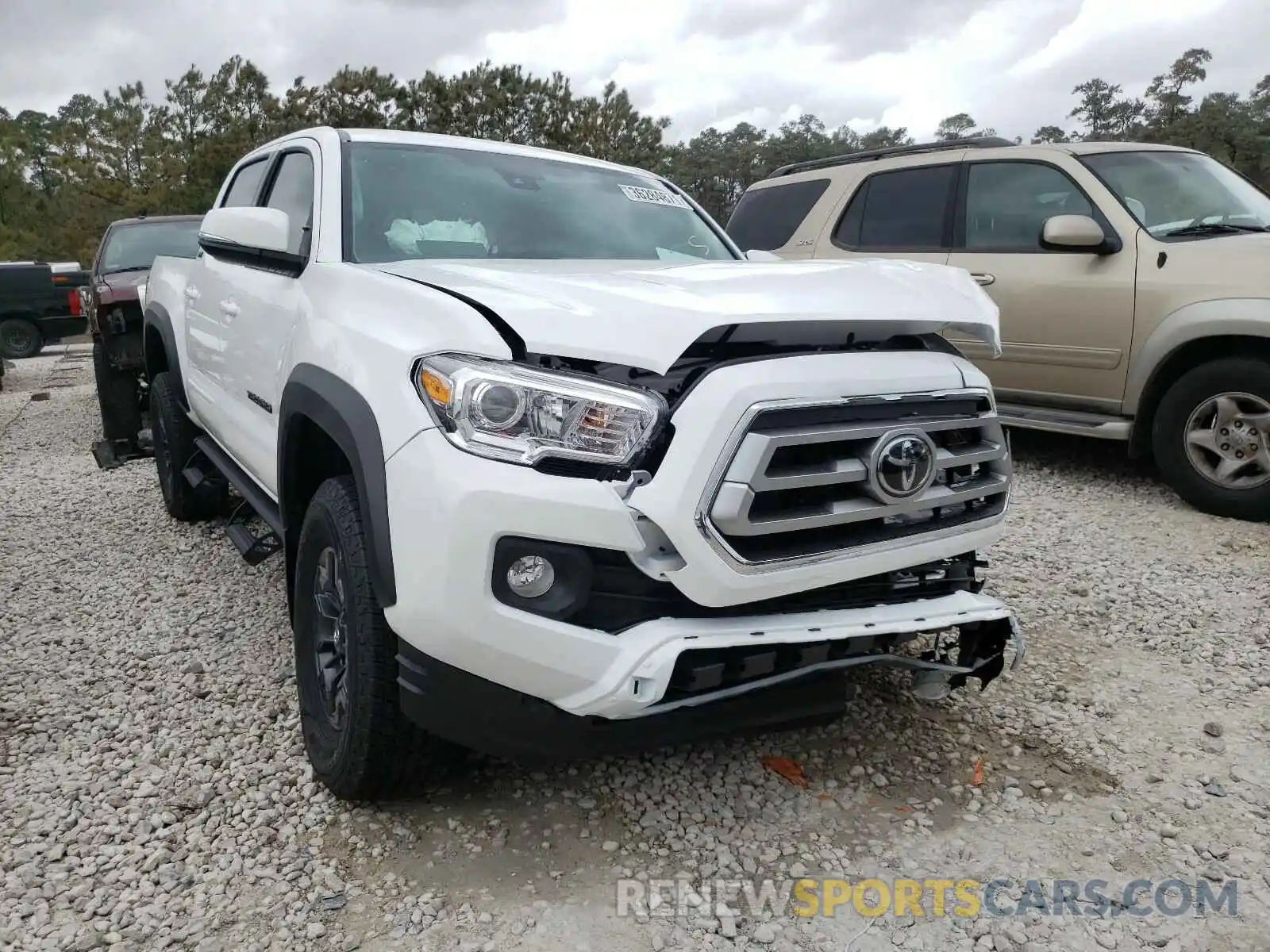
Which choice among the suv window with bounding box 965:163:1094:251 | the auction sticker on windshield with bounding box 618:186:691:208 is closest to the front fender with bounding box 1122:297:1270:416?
the suv window with bounding box 965:163:1094:251

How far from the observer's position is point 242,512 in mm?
4613

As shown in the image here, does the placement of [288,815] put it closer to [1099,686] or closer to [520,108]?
[1099,686]

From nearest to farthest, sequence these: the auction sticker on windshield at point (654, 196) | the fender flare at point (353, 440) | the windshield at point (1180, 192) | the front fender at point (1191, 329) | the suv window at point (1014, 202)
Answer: the fender flare at point (353, 440)
the auction sticker on windshield at point (654, 196)
the front fender at point (1191, 329)
the windshield at point (1180, 192)
the suv window at point (1014, 202)

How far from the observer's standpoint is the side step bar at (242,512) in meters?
3.35

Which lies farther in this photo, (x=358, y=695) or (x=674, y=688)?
(x=358, y=695)

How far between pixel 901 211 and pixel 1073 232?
4.92ft

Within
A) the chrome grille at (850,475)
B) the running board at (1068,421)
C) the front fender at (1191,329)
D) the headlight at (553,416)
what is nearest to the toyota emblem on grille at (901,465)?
the chrome grille at (850,475)

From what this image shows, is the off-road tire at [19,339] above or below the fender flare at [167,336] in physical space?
below

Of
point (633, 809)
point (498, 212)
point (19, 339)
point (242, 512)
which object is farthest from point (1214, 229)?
point (19, 339)

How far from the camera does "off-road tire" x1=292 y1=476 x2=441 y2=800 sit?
87.7 inches

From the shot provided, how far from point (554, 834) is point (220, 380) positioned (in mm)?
2443

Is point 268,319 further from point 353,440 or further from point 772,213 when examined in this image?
point 772,213

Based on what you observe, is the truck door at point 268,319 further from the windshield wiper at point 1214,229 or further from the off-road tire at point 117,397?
the windshield wiper at point 1214,229

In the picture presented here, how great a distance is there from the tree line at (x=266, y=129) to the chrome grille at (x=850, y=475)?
33.1 metres
